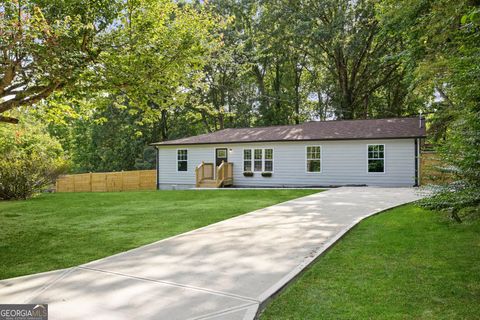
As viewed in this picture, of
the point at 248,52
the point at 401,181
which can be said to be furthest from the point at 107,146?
the point at 401,181

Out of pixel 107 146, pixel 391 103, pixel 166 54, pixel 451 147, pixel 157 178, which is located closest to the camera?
pixel 451 147

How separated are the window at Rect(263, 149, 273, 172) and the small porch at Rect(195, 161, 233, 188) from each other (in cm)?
189

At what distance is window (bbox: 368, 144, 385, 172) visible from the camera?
1517 centimetres

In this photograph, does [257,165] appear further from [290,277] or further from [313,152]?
[290,277]

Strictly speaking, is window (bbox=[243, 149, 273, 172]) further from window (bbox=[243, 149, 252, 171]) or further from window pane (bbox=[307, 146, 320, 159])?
window pane (bbox=[307, 146, 320, 159])

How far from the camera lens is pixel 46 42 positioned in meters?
5.39

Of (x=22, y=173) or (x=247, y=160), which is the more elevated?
(x=247, y=160)

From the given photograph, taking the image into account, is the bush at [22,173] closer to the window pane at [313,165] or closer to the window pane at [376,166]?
the window pane at [313,165]

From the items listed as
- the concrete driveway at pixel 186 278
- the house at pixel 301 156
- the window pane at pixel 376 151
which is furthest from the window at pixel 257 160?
the concrete driveway at pixel 186 278

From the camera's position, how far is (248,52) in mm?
25656

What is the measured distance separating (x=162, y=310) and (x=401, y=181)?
14.1 m

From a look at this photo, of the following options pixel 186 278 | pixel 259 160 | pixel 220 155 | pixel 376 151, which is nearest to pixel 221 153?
pixel 220 155

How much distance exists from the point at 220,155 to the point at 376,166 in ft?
25.9

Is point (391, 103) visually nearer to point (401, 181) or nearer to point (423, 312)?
point (401, 181)
